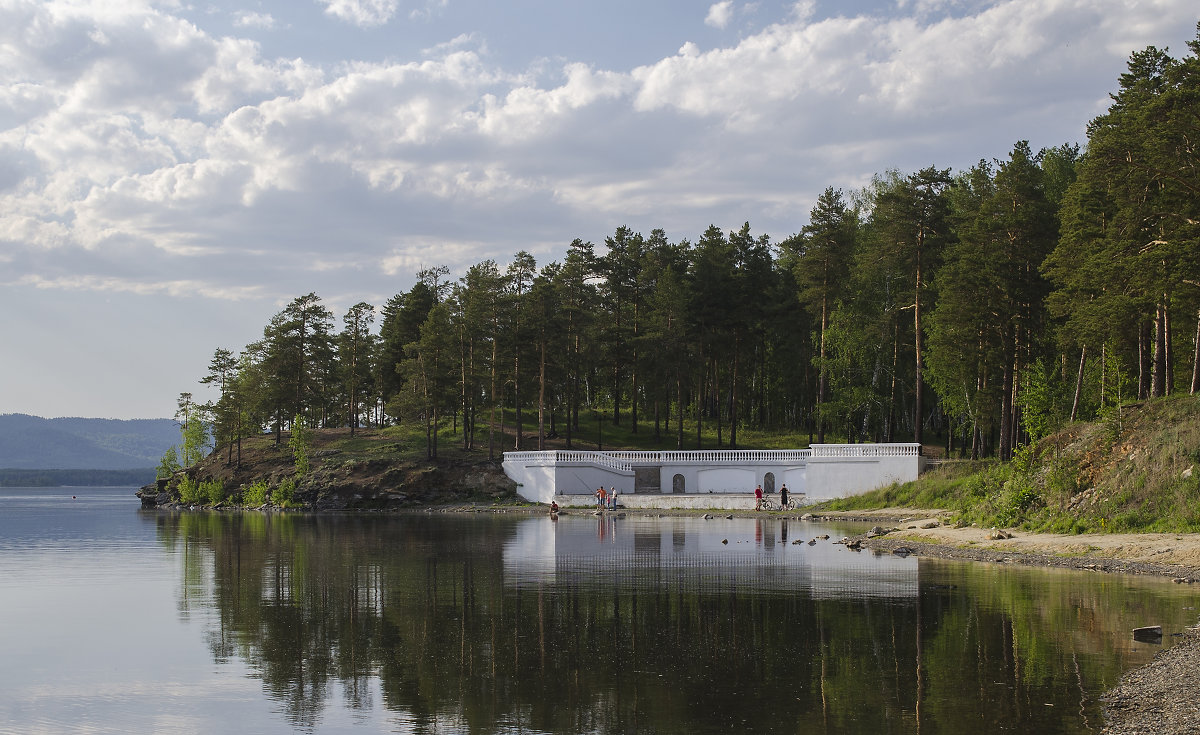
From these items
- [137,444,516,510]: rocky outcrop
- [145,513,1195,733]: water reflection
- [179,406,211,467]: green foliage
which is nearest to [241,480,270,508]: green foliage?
[137,444,516,510]: rocky outcrop

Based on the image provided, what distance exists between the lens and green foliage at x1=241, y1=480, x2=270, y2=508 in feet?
257

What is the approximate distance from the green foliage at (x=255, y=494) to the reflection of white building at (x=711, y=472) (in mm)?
20421

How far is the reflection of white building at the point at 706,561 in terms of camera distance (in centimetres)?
2439

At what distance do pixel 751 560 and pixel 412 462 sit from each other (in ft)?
155

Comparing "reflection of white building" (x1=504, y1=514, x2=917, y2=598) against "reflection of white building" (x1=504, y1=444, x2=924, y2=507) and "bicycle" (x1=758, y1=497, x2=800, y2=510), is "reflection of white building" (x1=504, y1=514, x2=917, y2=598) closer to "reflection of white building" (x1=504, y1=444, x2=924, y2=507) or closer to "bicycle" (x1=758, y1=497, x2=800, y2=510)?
"reflection of white building" (x1=504, y1=444, x2=924, y2=507)

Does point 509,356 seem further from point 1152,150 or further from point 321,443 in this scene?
point 1152,150

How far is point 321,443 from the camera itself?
85.7 m

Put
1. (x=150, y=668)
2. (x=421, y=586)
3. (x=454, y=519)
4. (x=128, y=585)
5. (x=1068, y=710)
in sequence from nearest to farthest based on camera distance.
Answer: (x=1068, y=710), (x=150, y=668), (x=421, y=586), (x=128, y=585), (x=454, y=519)

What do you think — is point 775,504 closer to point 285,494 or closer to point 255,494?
point 285,494

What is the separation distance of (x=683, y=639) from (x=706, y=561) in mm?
13356

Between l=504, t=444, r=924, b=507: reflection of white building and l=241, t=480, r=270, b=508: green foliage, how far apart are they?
67.0ft

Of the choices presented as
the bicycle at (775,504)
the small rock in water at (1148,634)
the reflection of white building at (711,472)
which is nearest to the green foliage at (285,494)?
the reflection of white building at (711,472)

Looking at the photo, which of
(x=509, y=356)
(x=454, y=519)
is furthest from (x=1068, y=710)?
(x=509, y=356)

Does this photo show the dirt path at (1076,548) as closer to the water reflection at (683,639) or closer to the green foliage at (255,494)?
the water reflection at (683,639)
